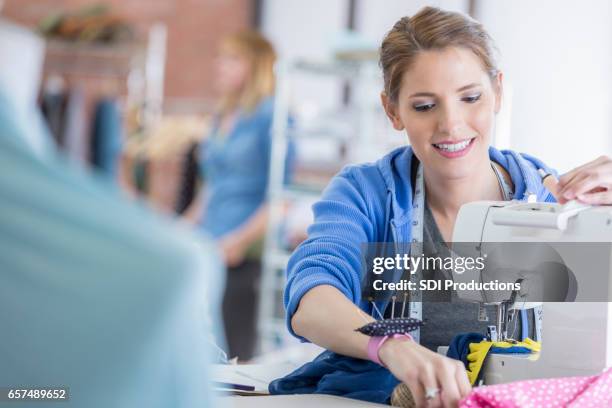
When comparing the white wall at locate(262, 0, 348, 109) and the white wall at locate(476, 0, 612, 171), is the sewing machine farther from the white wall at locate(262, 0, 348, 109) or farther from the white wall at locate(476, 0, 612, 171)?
the white wall at locate(262, 0, 348, 109)

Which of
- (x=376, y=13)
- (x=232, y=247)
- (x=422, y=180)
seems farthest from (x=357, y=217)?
(x=376, y=13)

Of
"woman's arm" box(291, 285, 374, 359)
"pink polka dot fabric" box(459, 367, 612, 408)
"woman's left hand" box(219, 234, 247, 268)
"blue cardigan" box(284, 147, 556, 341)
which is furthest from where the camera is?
"woman's left hand" box(219, 234, 247, 268)

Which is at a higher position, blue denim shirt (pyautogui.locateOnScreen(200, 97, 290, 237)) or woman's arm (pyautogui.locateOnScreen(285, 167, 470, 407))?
blue denim shirt (pyautogui.locateOnScreen(200, 97, 290, 237))

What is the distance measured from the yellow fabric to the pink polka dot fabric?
→ 127 mm

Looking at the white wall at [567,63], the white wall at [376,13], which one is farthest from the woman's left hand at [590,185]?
the white wall at [376,13]

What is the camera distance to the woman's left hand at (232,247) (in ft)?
14.0

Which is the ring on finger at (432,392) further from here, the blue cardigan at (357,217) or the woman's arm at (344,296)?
the blue cardigan at (357,217)

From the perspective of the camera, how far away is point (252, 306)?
4430 millimetres

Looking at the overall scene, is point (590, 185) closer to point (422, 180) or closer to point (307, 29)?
point (422, 180)

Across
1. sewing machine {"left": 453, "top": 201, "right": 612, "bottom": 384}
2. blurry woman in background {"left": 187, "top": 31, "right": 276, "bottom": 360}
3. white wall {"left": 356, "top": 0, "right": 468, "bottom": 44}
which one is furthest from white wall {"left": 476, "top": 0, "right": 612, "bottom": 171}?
white wall {"left": 356, "top": 0, "right": 468, "bottom": 44}

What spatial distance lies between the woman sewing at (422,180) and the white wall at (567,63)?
885mm

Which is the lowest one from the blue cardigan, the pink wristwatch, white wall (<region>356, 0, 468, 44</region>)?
the pink wristwatch

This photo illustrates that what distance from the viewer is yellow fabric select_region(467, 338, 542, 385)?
1.52m

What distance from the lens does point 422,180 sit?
6.16 ft
